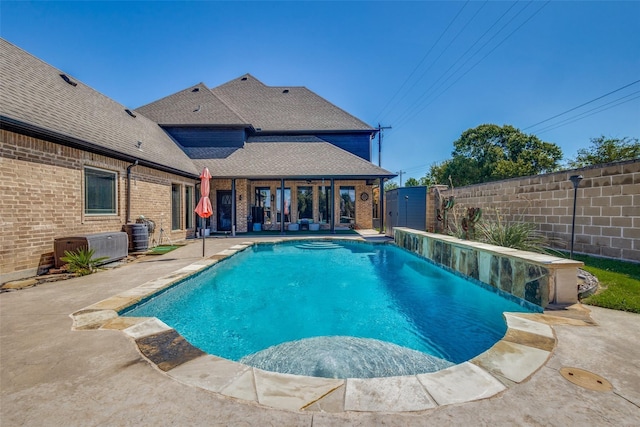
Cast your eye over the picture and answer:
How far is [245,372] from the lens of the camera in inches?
92.8

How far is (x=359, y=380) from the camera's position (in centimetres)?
226

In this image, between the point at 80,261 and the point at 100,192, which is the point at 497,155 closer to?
the point at 100,192

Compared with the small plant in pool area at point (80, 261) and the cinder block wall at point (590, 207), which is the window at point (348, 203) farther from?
the small plant in pool area at point (80, 261)

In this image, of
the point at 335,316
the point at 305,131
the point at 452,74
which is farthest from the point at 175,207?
the point at 452,74

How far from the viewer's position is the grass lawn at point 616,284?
3732mm

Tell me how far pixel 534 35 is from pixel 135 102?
22.9m

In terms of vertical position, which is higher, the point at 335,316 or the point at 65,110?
the point at 65,110

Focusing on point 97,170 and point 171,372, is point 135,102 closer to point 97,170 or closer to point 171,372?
point 97,170

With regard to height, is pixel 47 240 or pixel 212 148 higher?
pixel 212 148

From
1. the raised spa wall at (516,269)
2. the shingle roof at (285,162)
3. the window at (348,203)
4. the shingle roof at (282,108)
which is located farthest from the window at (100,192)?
the window at (348,203)

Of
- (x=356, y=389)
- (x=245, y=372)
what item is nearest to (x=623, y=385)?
(x=356, y=389)

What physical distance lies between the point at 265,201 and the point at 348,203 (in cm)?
542

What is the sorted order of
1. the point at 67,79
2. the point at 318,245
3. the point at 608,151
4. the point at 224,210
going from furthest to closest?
the point at 608,151 → the point at 224,210 → the point at 318,245 → the point at 67,79

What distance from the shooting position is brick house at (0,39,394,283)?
19.5ft
